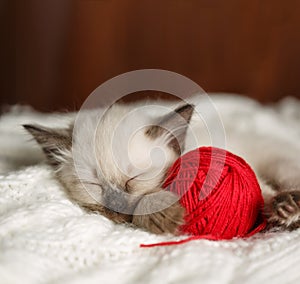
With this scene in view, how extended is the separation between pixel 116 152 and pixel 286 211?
404 mm

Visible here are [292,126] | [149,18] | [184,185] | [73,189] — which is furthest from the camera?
[149,18]

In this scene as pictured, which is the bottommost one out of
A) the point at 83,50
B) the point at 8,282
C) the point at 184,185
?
the point at 8,282

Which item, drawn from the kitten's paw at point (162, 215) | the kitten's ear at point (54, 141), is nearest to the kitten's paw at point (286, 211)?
the kitten's paw at point (162, 215)

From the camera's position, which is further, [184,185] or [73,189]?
[73,189]

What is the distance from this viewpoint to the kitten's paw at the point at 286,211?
106 centimetres

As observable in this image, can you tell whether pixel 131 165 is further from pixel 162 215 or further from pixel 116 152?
pixel 162 215

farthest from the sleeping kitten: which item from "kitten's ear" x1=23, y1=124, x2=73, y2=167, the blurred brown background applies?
the blurred brown background

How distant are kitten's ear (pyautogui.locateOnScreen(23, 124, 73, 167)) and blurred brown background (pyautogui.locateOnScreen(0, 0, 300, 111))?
1276 mm

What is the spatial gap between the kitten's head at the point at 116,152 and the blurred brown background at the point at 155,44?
1.32 meters

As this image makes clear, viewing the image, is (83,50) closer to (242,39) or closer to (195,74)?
(195,74)

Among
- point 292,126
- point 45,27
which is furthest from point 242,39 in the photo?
point 45,27

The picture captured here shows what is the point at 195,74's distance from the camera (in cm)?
255

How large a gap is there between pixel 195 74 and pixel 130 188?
5.19 ft

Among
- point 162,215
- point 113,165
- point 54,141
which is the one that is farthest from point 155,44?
point 162,215
